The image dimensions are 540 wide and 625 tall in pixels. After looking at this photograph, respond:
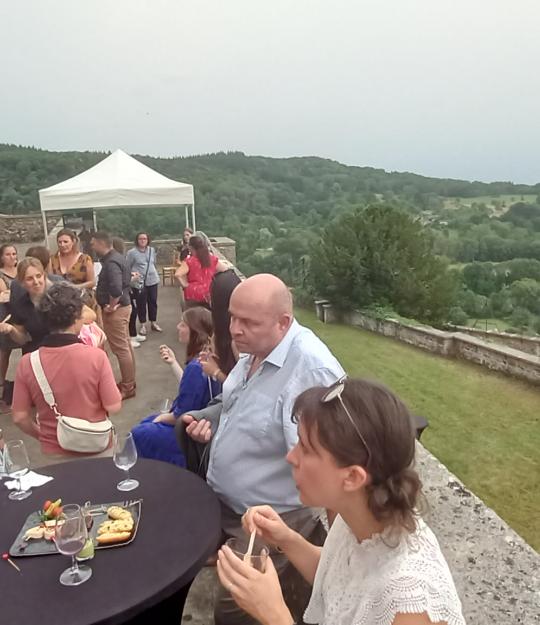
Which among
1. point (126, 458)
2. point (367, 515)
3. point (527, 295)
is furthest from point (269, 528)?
point (527, 295)

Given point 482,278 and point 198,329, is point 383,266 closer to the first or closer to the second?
point 198,329

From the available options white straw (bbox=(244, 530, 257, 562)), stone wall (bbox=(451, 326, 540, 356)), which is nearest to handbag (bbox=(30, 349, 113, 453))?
white straw (bbox=(244, 530, 257, 562))

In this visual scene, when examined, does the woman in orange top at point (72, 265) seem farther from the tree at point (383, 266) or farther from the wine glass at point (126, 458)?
the tree at point (383, 266)

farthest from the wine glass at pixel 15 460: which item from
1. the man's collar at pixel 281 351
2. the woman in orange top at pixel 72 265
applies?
the woman in orange top at pixel 72 265

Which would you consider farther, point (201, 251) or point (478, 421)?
point (478, 421)

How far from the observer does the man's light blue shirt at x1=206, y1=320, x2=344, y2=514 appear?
2164 mm

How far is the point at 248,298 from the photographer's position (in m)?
2.29

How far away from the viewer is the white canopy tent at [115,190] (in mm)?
10312

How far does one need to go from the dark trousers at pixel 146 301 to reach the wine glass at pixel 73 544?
6533 mm

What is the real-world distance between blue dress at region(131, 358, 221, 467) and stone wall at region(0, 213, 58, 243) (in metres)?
17.9

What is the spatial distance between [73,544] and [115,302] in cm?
409

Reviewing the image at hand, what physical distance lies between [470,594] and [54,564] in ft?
6.02

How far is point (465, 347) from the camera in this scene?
13695 millimetres

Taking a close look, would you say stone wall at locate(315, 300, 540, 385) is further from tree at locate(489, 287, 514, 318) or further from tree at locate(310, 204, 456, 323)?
tree at locate(489, 287, 514, 318)
